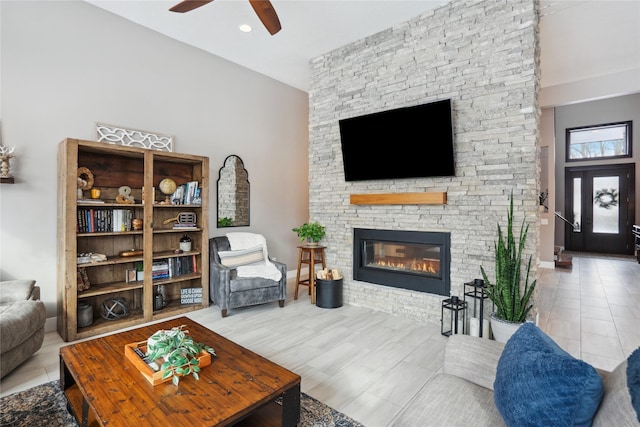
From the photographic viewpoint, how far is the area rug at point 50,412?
6.23 feet

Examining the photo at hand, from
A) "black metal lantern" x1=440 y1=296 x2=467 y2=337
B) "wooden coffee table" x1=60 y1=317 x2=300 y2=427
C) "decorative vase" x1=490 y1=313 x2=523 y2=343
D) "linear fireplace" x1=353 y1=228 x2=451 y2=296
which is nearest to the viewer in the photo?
"wooden coffee table" x1=60 y1=317 x2=300 y2=427

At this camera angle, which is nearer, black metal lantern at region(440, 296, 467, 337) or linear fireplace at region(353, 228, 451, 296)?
black metal lantern at region(440, 296, 467, 337)

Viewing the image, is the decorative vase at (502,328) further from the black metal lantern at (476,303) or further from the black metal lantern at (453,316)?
the black metal lantern at (453,316)

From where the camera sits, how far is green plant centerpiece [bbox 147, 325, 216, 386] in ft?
5.37

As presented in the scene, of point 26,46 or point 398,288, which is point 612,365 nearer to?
point 398,288

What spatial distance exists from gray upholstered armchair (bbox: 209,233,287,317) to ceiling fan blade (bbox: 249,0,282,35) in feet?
8.22

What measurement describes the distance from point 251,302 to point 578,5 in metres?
4.72

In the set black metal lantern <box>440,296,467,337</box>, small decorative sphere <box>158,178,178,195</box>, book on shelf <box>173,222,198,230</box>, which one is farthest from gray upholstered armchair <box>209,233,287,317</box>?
black metal lantern <box>440,296,467,337</box>

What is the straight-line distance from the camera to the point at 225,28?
12.8ft

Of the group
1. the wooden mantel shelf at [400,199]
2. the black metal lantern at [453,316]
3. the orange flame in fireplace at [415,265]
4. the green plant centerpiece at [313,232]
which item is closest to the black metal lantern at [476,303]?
the black metal lantern at [453,316]

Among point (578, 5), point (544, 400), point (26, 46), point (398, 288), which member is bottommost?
point (398, 288)

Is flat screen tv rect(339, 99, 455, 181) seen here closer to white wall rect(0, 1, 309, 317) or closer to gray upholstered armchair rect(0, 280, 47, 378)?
white wall rect(0, 1, 309, 317)

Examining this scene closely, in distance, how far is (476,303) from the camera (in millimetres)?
3275

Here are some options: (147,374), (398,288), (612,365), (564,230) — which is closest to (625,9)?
(612,365)
